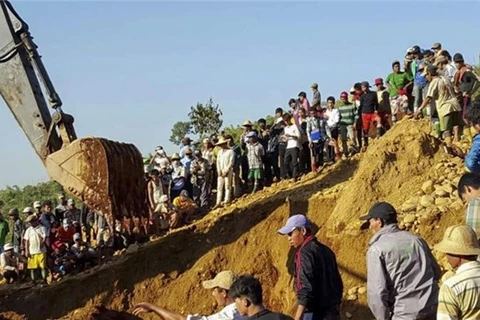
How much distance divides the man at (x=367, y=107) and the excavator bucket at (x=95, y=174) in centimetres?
746

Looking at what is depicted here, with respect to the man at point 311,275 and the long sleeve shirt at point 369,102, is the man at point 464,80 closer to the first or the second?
the long sleeve shirt at point 369,102

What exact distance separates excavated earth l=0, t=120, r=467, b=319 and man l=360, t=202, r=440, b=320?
21.8 ft

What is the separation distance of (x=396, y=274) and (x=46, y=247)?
1163 centimetres

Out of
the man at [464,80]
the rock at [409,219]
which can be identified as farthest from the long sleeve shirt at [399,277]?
the man at [464,80]

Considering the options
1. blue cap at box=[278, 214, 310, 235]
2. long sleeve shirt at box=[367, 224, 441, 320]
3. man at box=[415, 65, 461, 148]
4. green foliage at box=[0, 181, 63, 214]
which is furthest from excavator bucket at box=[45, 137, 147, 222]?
green foliage at box=[0, 181, 63, 214]

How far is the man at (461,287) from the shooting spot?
15.9 feet

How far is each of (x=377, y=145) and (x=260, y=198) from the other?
3.11m

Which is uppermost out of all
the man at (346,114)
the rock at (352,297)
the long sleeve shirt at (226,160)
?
the man at (346,114)

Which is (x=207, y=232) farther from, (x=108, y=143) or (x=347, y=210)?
(x=108, y=143)

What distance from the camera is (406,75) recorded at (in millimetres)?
18734

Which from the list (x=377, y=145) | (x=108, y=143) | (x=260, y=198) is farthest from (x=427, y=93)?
(x=108, y=143)

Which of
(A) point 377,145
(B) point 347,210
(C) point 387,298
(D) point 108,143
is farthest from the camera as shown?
(A) point 377,145

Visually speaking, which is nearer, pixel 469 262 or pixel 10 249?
pixel 469 262

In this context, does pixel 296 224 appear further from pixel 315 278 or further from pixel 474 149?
pixel 474 149
